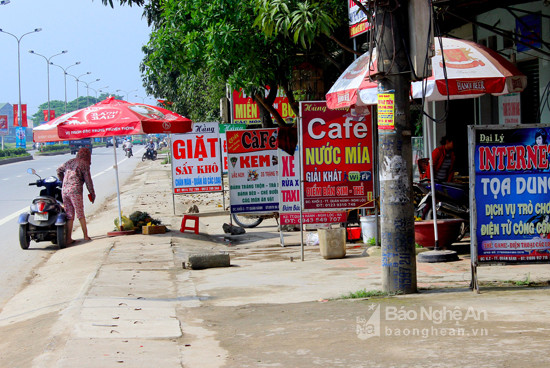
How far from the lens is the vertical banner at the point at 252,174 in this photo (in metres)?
13.6

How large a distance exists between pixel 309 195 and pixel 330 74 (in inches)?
356

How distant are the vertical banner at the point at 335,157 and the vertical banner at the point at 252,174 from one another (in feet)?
9.46

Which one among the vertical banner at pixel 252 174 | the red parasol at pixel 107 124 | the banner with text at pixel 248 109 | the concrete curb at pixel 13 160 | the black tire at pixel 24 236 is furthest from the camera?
the concrete curb at pixel 13 160

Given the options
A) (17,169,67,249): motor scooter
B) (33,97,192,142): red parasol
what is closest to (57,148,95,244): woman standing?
(17,169,67,249): motor scooter

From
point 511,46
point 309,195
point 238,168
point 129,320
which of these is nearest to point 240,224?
point 238,168

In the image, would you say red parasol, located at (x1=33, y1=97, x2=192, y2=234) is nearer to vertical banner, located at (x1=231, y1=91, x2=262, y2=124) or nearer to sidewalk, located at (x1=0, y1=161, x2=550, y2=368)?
sidewalk, located at (x1=0, y1=161, x2=550, y2=368)

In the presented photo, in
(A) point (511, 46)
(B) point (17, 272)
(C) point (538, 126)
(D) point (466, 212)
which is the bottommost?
(B) point (17, 272)

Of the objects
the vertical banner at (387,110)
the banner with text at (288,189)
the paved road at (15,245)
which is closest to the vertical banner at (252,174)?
the banner with text at (288,189)

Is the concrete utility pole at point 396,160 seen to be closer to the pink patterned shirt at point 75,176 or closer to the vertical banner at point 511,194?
the vertical banner at point 511,194

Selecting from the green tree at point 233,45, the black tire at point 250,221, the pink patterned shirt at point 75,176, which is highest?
the green tree at point 233,45

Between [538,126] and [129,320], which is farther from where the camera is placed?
[538,126]

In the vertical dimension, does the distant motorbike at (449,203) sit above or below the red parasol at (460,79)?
below

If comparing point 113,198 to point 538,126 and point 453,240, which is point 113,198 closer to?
point 453,240

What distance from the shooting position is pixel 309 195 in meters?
10.8
